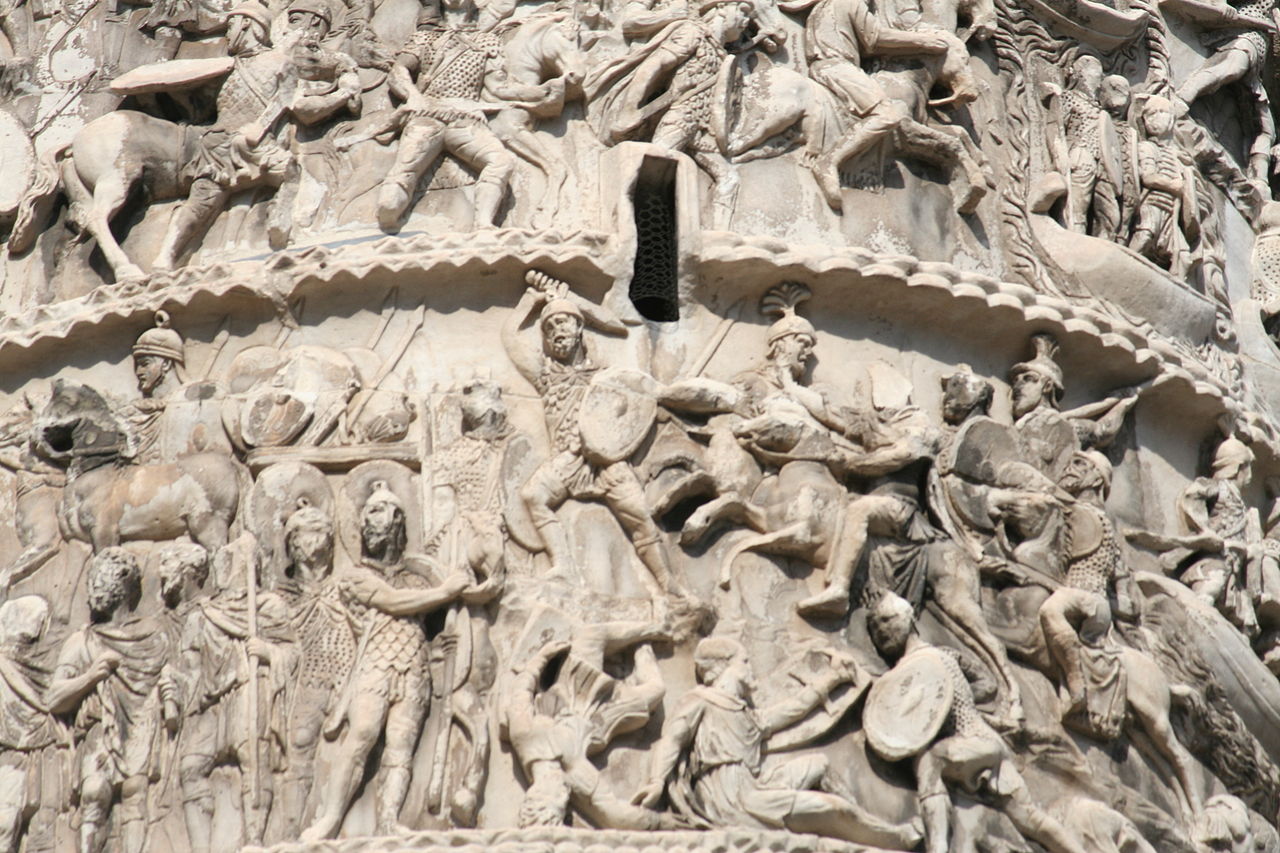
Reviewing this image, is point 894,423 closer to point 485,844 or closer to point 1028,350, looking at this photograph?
point 1028,350

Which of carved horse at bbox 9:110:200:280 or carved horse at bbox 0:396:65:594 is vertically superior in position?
carved horse at bbox 9:110:200:280

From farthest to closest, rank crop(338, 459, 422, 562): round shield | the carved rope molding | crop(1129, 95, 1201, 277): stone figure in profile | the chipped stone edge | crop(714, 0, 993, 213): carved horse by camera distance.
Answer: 1. crop(1129, 95, 1201, 277): stone figure in profile
2. crop(714, 0, 993, 213): carved horse
3. the carved rope molding
4. crop(338, 459, 422, 562): round shield
5. the chipped stone edge

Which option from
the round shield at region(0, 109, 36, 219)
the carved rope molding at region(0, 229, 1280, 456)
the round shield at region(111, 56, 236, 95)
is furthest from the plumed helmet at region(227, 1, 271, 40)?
the carved rope molding at region(0, 229, 1280, 456)

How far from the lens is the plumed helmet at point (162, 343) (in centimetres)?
1463

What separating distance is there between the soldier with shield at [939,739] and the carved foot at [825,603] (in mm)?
252

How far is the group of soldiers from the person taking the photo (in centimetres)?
1308

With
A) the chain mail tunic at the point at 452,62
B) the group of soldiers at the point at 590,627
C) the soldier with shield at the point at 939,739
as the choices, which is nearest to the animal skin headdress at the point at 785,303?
the group of soldiers at the point at 590,627

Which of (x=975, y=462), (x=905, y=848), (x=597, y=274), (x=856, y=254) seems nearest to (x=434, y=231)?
(x=597, y=274)

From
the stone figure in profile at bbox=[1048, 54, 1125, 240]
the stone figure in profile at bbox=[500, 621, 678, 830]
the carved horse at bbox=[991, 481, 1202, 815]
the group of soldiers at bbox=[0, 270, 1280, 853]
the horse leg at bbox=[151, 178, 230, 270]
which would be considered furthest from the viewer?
the stone figure in profile at bbox=[1048, 54, 1125, 240]

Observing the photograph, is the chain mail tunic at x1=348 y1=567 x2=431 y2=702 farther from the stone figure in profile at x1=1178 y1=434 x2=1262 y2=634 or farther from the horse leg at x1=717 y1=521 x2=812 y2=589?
the stone figure in profile at x1=1178 y1=434 x2=1262 y2=634

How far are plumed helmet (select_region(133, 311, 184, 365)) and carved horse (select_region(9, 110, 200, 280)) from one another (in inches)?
20.9

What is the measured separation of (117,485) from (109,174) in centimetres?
206

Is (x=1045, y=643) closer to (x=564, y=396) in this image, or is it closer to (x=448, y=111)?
(x=564, y=396)

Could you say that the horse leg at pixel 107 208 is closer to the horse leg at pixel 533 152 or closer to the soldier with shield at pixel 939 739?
the horse leg at pixel 533 152
